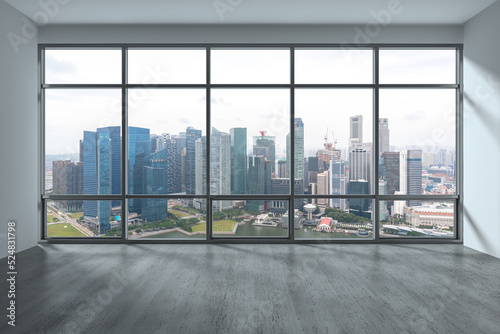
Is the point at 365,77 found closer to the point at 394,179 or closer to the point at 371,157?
the point at 371,157

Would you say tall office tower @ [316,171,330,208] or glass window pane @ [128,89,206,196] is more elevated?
glass window pane @ [128,89,206,196]

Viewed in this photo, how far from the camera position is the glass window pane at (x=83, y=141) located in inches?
213

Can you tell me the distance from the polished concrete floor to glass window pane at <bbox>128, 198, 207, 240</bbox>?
42cm

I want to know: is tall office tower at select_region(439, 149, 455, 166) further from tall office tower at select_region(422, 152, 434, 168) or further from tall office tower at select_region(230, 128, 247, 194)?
tall office tower at select_region(230, 128, 247, 194)

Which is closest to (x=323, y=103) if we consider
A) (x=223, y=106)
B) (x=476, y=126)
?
(x=223, y=106)

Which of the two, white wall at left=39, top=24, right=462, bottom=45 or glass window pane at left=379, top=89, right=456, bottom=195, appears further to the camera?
glass window pane at left=379, top=89, right=456, bottom=195

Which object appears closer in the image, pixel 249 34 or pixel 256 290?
pixel 256 290

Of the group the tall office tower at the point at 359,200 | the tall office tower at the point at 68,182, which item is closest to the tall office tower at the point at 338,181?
the tall office tower at the point at 359,200

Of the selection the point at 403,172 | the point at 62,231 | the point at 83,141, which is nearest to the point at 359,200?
the point at 403,172

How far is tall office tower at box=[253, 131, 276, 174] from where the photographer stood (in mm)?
5438

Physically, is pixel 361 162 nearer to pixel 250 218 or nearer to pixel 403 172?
pixel 403 172

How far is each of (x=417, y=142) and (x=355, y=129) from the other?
103 centimetres

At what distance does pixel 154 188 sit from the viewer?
214 inches

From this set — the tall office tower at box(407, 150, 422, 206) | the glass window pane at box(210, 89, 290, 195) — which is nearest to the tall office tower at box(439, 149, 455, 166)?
the tall office tower at box(407, 150, 422, 206)
